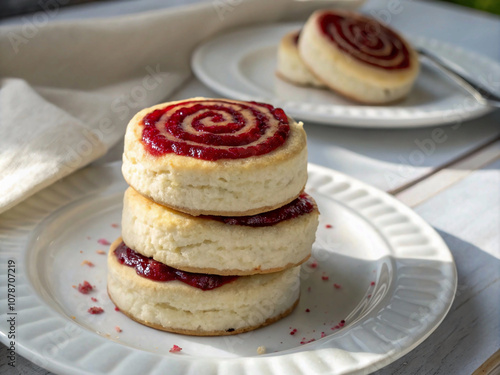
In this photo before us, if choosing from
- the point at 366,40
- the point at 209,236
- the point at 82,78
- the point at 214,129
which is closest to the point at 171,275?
the point at 209,236

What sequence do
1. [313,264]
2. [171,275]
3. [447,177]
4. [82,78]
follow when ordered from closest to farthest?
1. [171,275]
2. [313,264]
3. [447,177]
4. [82,78]

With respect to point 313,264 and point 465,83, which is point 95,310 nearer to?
point 313,264

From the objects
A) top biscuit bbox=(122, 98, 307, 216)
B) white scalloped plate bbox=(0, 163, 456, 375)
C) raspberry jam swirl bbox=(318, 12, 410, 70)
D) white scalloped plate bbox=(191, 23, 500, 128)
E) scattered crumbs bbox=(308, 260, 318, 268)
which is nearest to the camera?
white scalloped plate bbox=(0, 163, 456, 375)

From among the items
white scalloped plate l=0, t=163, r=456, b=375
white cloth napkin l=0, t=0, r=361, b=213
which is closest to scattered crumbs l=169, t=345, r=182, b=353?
white scalloped plate l=0, t=163, r=456, b=375

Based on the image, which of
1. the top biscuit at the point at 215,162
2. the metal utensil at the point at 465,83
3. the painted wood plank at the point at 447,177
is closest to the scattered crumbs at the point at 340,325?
the top biscuit at the point at 215,162

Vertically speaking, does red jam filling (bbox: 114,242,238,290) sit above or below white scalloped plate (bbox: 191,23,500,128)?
above

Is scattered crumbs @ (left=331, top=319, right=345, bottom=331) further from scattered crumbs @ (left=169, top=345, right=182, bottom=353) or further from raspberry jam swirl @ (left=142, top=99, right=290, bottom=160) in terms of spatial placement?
raspberry jam swirl @ (left=142, top=99, right=290, bottom=160)

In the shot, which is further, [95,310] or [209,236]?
[95,310]
